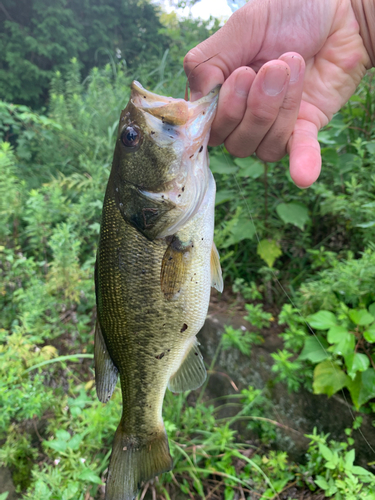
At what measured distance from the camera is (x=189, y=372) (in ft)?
4.18

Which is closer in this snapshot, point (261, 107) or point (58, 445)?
point (261, 107)

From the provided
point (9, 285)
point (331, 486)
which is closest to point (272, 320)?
point (331, 486)

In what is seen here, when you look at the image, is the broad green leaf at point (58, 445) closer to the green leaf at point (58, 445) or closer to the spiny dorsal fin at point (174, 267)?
the green leaf at point (58, 445)

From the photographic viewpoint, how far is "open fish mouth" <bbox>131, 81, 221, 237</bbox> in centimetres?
110

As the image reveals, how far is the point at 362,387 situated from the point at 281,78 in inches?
68.9

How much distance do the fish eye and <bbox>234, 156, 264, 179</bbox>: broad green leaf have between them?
1424 millimetres

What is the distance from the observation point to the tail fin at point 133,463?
113cm

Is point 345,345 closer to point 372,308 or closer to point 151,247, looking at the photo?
point 372,308

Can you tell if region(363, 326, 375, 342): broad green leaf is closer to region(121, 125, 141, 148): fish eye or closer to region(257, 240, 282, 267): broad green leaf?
region(257, 240, 282, 267): broad green leaf

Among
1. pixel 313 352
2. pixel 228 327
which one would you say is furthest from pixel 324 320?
pixel 228 327

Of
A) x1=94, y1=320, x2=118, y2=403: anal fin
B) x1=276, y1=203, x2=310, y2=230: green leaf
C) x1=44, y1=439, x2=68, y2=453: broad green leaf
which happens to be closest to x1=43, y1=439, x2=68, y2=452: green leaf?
x1=44, y1=439, x2=68, y2=453: broad green leaf

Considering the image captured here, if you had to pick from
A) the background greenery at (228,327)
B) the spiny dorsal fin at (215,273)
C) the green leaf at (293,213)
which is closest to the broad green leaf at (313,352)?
the background greenery at (228,327)

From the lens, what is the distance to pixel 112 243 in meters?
1.14

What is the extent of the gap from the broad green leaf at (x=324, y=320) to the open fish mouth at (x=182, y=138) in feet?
3.85
